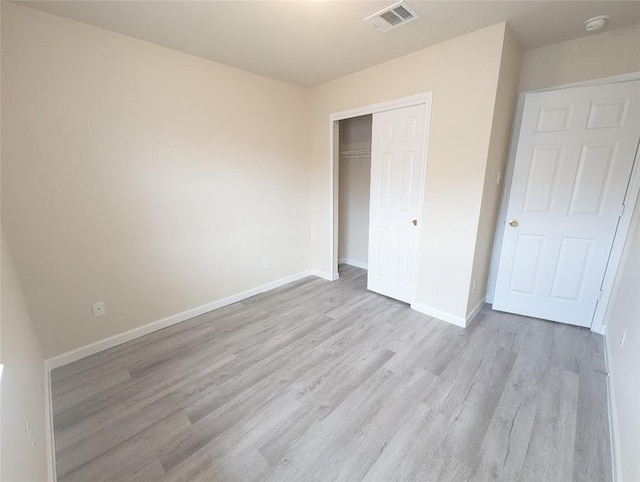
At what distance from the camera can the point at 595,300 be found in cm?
245

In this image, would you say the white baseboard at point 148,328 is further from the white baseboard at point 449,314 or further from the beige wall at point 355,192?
the white baseboard at point 449,314

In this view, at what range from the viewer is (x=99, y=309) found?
2246 millimetres

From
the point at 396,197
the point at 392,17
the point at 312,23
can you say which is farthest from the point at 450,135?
the point at 312,23

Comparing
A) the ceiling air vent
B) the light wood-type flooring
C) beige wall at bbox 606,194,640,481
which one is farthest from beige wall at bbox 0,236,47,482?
the ceiling air vent

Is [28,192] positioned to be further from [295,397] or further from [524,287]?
[524,287]

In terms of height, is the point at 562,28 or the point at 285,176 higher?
the point at 562,28

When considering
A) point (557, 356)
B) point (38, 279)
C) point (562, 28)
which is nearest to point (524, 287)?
point (557, 356)

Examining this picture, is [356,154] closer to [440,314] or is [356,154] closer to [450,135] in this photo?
[450,135]

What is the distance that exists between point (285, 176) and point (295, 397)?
2.49 m

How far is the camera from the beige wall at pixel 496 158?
7.23 ft

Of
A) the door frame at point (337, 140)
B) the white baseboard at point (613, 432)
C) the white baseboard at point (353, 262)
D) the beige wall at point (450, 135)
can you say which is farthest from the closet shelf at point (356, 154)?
the white baseboard at point (613, 432)

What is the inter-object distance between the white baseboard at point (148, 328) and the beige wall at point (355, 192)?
1.37 meters

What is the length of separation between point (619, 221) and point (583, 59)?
1.39 m

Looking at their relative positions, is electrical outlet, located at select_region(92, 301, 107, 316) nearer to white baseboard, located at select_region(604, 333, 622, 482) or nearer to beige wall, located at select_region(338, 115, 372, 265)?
beige wall, located at select_region(338, 115, 372, 265)
